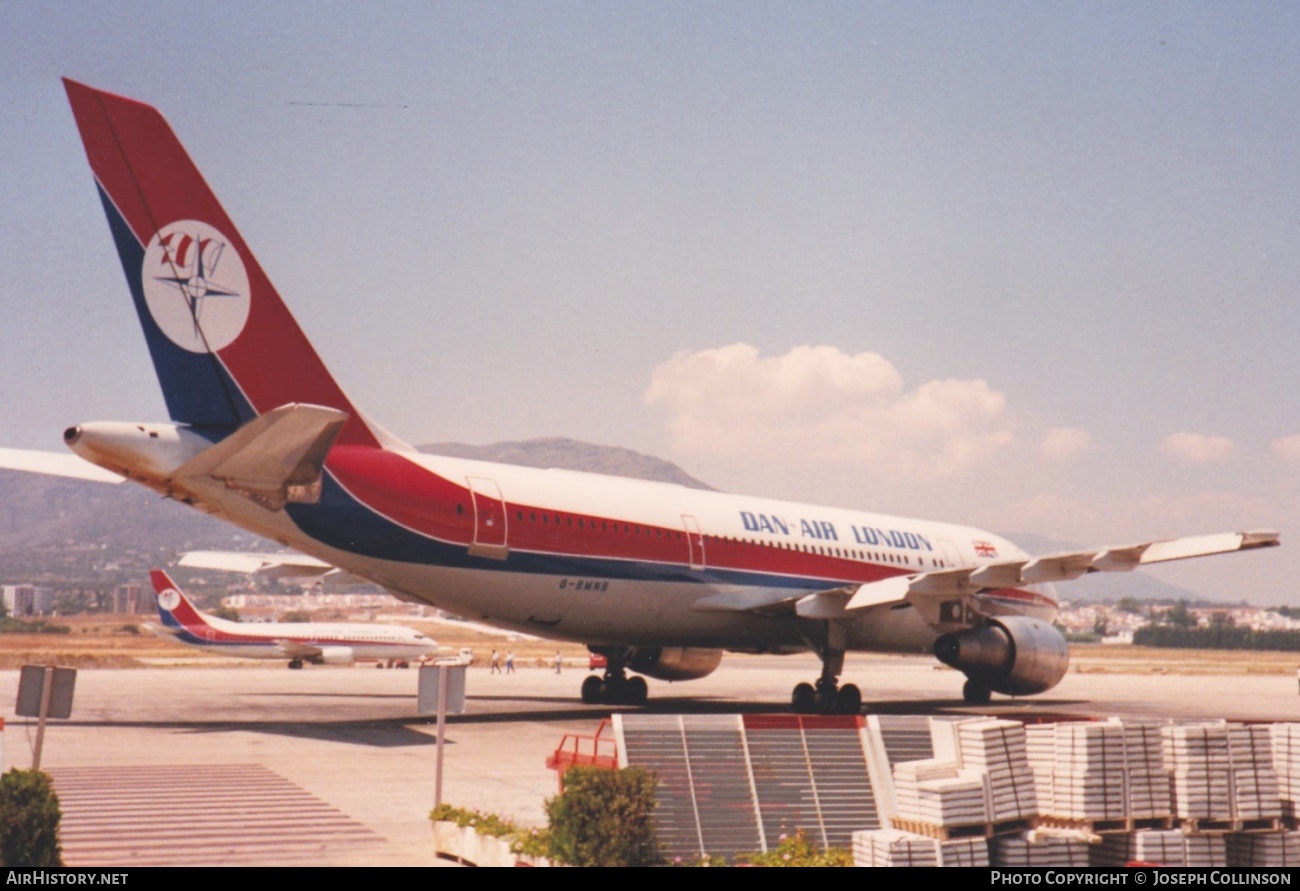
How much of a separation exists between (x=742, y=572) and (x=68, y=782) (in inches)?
537

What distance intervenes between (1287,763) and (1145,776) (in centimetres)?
135

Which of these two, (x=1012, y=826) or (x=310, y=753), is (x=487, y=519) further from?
(x=1012, y=826)

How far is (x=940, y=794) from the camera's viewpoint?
367 inches

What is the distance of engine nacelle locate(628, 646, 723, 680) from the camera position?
2803cm

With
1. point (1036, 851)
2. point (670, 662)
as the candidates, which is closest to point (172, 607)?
point (670, 662)

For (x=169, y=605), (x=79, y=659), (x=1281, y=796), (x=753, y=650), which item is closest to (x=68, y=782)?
(x=1281, y=796)

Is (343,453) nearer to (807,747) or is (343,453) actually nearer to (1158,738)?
(807,747)

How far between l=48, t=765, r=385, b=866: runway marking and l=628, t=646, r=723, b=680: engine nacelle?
13276mm

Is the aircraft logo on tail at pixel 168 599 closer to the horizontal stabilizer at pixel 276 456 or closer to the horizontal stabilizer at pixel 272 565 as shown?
the horizontal stabilizer at pixel 272 565

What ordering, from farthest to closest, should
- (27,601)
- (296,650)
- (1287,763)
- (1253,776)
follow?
(27,601)
(296,650)
(1287,763)
(1253,776)

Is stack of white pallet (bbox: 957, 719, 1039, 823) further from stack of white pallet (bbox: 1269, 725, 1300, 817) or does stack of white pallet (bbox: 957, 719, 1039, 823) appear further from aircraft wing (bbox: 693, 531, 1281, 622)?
aircraft wing (bbox: 693, 531, 1281, 622)

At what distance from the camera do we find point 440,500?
2020cm

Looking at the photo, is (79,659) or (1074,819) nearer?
(1074,819)

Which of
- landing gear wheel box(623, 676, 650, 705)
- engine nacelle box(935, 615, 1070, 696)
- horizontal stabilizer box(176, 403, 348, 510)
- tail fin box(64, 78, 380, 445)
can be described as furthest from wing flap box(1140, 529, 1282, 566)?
tail fin box(64, 78, 380, 445)
